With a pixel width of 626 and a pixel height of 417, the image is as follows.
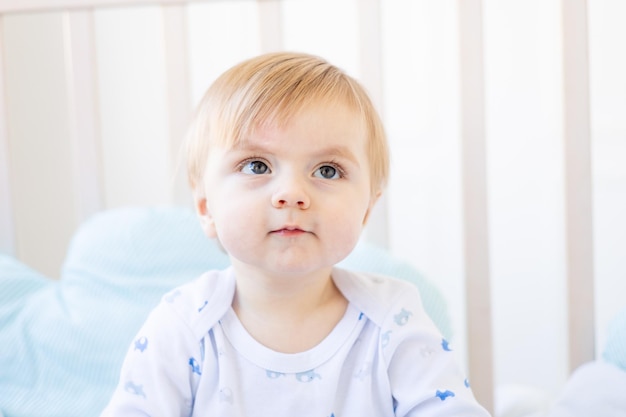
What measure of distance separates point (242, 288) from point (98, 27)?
129cm

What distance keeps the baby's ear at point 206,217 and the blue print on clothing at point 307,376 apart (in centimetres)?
18

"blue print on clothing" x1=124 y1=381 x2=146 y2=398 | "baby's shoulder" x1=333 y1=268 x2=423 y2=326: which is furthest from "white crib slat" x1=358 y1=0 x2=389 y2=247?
"blue print on clothing" x1=124 y1=381 x2=146 y2=398

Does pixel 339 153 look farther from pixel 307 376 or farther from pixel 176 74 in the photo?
pixel 176 74

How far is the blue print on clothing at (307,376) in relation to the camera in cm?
88

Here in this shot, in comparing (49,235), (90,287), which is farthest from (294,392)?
(49,235)

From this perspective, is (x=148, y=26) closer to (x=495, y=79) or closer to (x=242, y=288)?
(x=495, y=79)

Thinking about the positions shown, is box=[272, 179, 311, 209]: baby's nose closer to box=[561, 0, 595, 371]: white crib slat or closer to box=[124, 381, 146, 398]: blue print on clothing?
box=[124, 381, 146, 398]: blue print on clothing

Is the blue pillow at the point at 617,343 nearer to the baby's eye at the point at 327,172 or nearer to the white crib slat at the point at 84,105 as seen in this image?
the baby's eye at the point at 327,172

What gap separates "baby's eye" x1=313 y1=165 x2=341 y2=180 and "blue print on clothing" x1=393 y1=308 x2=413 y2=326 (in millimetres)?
173

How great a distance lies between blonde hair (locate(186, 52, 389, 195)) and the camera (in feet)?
2.72

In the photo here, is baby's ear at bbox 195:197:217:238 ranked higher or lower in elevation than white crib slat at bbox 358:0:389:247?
lower

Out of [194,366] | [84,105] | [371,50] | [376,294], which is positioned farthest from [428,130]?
[194,366]

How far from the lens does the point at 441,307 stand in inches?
45.9

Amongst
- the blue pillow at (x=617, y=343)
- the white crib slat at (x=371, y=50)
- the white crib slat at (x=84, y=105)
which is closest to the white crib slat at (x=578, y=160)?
the blue pillow at (x=617, y=343)
